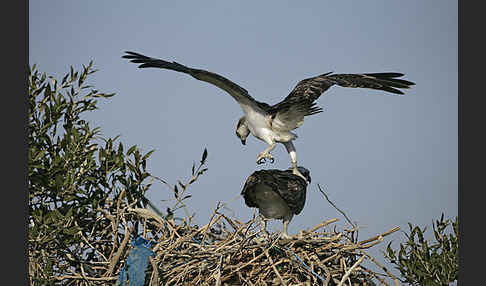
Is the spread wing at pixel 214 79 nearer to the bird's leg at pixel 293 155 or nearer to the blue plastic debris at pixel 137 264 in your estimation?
the bird's leg at pixel 293 155

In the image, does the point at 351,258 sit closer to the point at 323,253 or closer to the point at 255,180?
the point at 323,253

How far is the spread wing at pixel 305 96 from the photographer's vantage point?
236 centimetres

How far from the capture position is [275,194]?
92.0 inches

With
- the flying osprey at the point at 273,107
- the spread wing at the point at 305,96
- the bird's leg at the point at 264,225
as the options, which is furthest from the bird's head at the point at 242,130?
the bird's leg at the point at 264,225

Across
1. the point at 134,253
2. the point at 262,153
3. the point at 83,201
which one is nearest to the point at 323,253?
the point at 262,153

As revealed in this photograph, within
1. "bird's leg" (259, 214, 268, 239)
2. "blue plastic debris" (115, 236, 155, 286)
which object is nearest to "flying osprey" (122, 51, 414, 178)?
"bird's leg" (259, 214, 268, 239)

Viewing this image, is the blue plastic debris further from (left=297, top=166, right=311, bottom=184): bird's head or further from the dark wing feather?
(left=297, top=166, right=311, bottom=184): bird's head

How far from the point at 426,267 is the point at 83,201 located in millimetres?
1456

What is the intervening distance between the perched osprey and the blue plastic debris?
401 millimetres

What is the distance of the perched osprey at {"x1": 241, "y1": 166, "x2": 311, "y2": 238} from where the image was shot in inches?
92.0

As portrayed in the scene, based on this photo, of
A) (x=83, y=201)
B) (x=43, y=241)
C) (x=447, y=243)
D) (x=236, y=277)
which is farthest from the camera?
(x=447, y=243)

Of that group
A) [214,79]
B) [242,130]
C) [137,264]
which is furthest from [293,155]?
[137,264]

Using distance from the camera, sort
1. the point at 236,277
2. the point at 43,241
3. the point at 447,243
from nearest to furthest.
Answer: the point at 236,277, the point at 43,241, the point at 447,243

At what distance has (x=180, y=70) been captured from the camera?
232 centimetres
